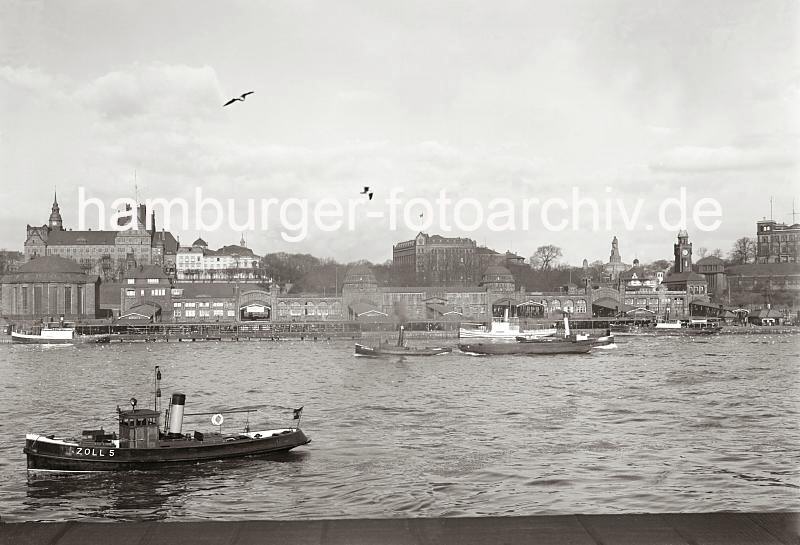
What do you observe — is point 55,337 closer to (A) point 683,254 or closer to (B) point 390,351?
(B) point 390,351

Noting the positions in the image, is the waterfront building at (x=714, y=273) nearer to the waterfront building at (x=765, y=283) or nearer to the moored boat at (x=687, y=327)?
the waterfront building at (x=765, y=283)

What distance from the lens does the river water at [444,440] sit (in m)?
16.4

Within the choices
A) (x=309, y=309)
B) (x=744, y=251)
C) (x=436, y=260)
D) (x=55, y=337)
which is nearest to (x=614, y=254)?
(x=744, y=251)

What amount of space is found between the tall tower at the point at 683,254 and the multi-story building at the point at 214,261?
5905 centimetres

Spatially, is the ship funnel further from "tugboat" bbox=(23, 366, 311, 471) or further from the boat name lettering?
the boat name lettering

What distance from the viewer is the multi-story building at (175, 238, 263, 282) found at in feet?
392

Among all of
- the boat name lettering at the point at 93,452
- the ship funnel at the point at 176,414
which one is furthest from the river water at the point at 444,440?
the ship funnel at the point at 176,414

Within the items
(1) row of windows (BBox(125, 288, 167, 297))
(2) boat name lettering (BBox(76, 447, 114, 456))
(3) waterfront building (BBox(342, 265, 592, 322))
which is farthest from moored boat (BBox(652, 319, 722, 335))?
(2) boat name lettering (BBox(76, 447, 114, 456))

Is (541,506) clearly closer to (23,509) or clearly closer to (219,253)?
(23,509)

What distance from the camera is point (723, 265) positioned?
126m

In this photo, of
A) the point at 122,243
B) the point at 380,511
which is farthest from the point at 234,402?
the point at 122,243

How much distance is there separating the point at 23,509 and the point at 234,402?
1518 centimetres

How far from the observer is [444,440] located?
74.2 ft

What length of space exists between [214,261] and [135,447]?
11735 cm
